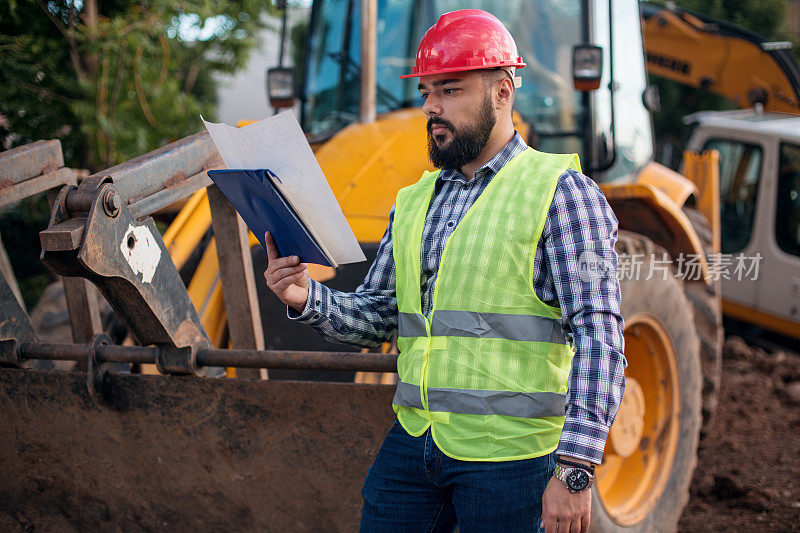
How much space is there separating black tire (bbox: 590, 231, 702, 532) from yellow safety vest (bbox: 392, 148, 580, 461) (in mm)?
1417

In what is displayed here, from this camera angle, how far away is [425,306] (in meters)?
1.98

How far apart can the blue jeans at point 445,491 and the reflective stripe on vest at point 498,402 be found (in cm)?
9

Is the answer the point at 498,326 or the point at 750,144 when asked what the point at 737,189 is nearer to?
the point at 750,144

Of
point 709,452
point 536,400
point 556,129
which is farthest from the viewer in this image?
point 709,452

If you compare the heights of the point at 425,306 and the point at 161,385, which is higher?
the point at 425,306

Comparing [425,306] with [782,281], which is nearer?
[425,306]

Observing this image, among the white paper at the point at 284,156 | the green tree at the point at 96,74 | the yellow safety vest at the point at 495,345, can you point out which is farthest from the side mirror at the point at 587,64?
the green tree at the point at 96,74

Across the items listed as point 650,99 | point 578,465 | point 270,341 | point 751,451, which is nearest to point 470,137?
point 578,465

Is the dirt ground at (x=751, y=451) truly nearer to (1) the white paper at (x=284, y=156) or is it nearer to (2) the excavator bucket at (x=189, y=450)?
(2) the excavator bucket at (x=189, y=450)

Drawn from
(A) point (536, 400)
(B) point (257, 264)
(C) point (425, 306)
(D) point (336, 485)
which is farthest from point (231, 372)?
(A) point (536, 400)

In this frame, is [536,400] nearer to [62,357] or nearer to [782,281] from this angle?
[62,357]

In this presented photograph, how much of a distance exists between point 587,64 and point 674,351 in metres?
1.33

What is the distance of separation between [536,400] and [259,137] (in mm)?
901

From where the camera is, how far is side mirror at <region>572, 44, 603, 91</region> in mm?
3525
